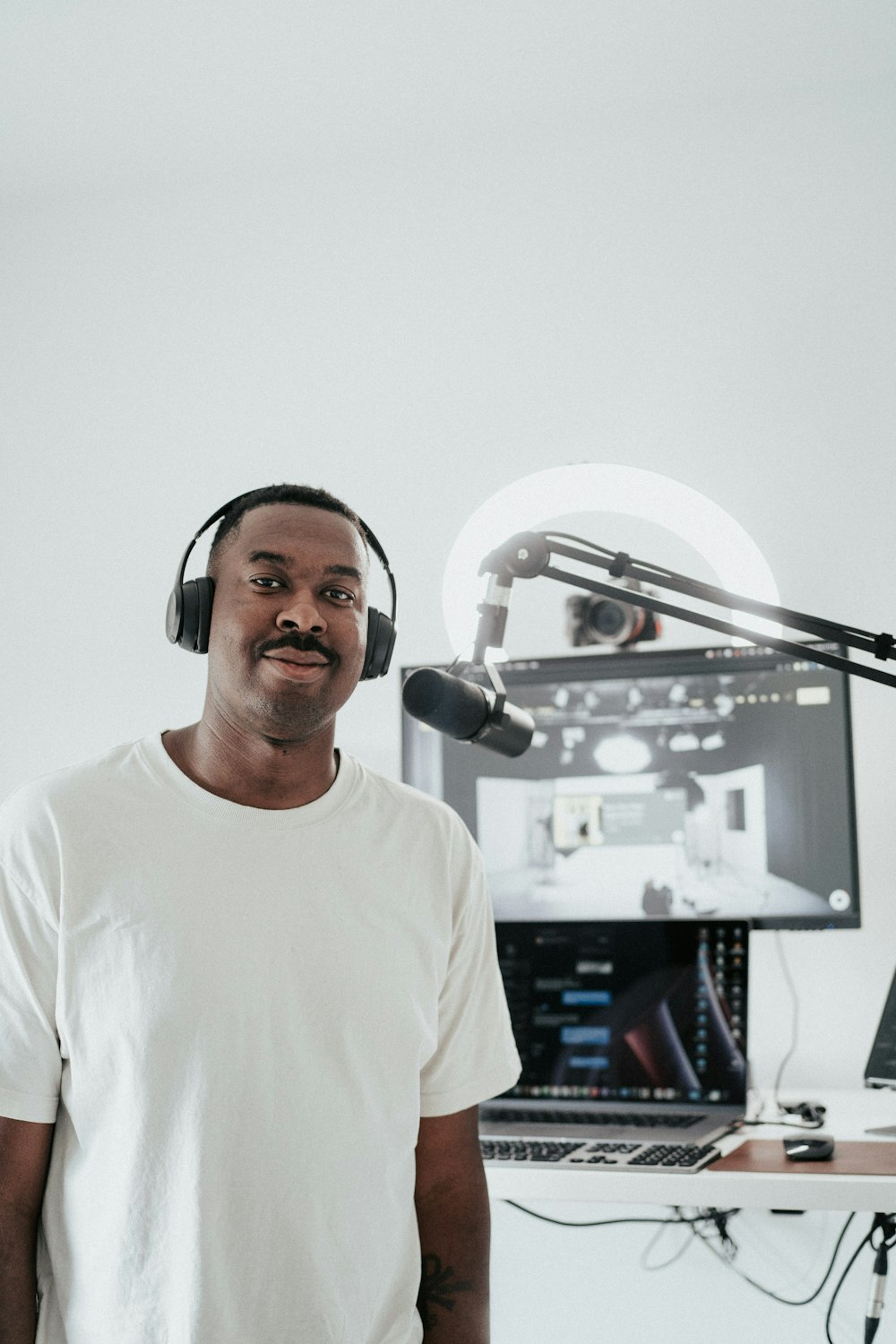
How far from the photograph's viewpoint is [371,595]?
2.67 metres

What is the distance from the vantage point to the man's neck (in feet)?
4.16

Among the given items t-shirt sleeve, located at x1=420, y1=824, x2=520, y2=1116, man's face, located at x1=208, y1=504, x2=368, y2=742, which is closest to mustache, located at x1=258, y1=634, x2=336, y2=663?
man's face, located at x1=208, y1=504, x2=368, y2=742

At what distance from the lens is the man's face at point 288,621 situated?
1250 millimetres

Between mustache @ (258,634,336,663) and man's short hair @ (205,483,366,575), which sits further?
man's short hair @ (205,483,366,575)

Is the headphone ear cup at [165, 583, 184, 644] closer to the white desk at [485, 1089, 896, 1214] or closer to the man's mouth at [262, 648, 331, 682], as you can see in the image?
the man's mouth at [262, 648, 331, 682]

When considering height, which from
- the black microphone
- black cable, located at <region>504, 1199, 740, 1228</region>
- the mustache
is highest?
the mustache

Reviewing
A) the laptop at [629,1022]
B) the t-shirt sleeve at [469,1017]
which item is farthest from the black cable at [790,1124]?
the t-shirt sleeve at [469,1017]

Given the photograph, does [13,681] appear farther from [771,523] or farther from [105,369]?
[771,523]

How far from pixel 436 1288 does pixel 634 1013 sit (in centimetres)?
90

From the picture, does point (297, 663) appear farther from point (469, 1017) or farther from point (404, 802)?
point (469, 1017)

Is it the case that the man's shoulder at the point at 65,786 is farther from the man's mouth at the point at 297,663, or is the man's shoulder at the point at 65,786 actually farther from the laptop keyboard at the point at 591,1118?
the laptop keyboard at the point at 591,1118

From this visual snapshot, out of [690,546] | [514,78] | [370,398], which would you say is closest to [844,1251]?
[690,546]

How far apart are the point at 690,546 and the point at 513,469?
40 centimetres

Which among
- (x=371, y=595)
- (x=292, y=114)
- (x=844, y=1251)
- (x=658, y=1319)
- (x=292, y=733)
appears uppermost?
(x=292, y=114)
